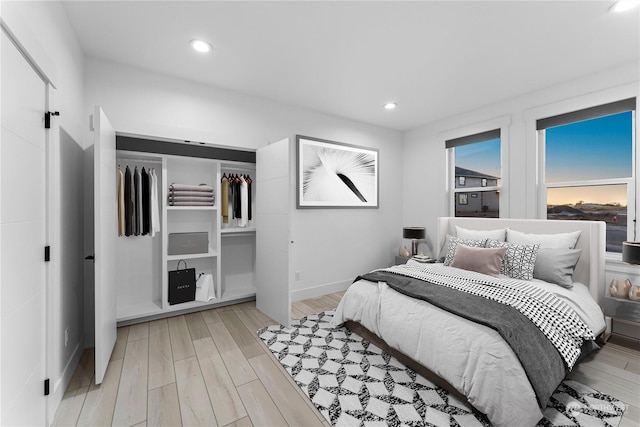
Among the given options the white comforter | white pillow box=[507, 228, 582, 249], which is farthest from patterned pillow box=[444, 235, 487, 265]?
the white comforter

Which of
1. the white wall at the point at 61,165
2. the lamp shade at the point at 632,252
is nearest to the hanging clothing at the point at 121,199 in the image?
the white wall at the point at 61,165

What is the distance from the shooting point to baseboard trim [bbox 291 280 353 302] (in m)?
3.84

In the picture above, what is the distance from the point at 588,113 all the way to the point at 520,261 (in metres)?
1.88

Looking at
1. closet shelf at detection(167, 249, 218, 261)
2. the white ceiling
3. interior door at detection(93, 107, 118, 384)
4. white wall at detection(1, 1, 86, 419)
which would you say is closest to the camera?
white wall at detection(1, 1, 86, 419)

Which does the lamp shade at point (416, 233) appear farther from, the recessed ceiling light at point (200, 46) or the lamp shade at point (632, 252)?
the recessed ceiling light at point (200, 46)

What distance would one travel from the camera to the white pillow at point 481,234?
3207 mm

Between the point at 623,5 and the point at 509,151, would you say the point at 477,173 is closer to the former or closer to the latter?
the point at 509,151

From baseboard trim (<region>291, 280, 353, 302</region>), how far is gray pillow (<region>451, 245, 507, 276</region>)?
184cm

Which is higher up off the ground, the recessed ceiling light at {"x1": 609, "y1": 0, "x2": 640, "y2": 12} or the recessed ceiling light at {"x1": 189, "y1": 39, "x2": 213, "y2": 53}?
the recessed ceiling light at {"x1": 189, "y1": 39, "x2": 213, "y2": 53}

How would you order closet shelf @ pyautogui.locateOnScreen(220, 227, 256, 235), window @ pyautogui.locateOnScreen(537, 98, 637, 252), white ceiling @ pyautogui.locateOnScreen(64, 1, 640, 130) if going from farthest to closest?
1. closet shelf @ pyautogui.locateOnScreen(220, 227, 256, 235)
2. window @ pyautogui.locateOnScreen(537, 98, 637, 252)
3. white ceiling @ pyautogui.locateOnScreen(64, 1, 640, 130)

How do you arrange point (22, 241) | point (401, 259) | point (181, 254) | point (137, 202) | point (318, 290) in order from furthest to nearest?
point (401, 259), point (318, 290), point (181, 254), point (137, 202), point (22, 241)

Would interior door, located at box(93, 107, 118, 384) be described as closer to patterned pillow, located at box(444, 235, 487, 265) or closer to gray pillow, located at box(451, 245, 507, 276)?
gray pillow, located at box(451, 245, 507, 276)

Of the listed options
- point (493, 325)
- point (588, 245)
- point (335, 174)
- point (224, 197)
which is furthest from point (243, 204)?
point (588, 245)

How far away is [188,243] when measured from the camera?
328 cm
